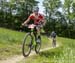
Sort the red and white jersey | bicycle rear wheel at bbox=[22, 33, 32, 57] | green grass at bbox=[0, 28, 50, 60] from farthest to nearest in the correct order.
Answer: green grass at bbox=[0, 28, 50, 60], the red and white jersey, bicycle rear wheel at bbox=[22, 33, 32, 57]

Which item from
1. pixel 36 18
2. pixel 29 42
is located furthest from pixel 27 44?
pixel 36 18

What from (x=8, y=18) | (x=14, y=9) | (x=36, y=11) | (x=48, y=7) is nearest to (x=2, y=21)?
(x=8, y=18)

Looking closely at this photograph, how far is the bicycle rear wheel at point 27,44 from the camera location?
45.5 feet

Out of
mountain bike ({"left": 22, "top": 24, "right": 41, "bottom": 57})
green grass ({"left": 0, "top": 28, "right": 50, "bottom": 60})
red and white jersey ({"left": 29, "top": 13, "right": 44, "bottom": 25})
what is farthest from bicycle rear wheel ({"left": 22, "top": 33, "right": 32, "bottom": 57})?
green grass ({"left": 0, "top": 28, "right": 50, "bottom": 60})

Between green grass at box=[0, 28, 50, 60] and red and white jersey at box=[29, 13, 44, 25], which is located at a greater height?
red and white jersey at box=[29, 13, 44, 25]

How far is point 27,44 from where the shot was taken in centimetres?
1423

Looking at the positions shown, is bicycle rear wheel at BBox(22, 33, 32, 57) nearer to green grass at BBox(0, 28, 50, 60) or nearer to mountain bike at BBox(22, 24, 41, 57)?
mountain bike at BBox(22, 24, 41, 57)

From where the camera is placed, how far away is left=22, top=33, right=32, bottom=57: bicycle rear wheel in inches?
546

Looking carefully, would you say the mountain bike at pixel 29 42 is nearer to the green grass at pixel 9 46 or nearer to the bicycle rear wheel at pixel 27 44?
the bicycle rear wheel at pixel 27 44

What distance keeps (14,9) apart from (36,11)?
100788 millimetres

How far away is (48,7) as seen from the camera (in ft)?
374

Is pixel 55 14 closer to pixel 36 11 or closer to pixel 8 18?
pixel 8 18

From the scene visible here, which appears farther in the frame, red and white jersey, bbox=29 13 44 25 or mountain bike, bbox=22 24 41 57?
red and white jersey, bbox=29 13 44 25

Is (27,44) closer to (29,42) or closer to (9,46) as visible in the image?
(29,42)
